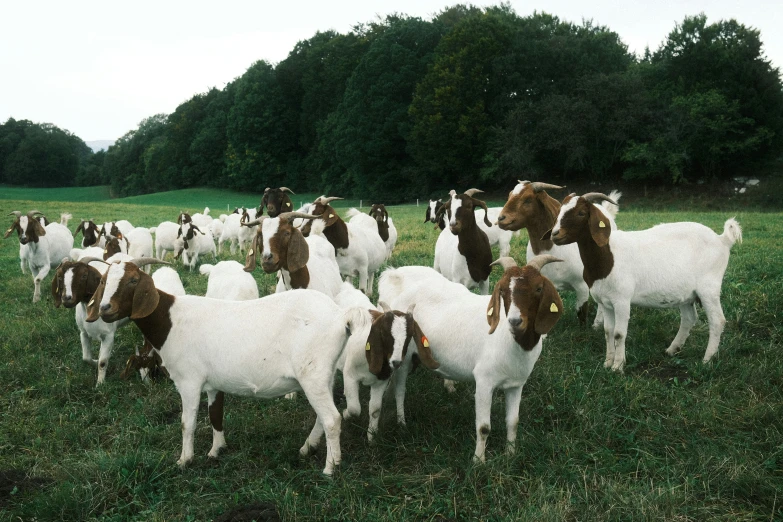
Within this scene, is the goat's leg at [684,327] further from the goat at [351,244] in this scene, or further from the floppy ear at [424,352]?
the goat at [351,244]

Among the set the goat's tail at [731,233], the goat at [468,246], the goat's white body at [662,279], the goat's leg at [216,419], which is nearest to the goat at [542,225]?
the goat's white body at [662,279]

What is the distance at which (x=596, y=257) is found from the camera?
605cm

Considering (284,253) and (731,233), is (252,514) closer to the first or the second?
(284,253)

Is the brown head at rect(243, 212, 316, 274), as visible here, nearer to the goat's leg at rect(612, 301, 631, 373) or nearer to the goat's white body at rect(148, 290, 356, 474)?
the goat's white body at rect(148, 290, 356, 474)

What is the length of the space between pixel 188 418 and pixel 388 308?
1.85m

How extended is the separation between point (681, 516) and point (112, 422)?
479cm

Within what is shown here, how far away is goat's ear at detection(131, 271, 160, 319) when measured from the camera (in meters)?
4.55

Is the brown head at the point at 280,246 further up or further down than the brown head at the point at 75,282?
further up

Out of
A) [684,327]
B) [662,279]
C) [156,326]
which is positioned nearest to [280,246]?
[156,326]

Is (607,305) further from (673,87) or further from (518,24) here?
(518,24)

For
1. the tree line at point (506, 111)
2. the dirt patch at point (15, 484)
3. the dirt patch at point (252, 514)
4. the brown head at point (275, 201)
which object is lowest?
the dirt patch at point (15, 484)

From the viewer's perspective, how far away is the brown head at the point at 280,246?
6160 mm

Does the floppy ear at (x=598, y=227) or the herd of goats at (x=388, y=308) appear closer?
the herd of goats at (x=388, y=308)

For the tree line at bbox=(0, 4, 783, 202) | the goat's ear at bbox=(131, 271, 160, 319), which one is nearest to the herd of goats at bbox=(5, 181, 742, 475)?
the goat's ear at bbox=(131, 271, 160, 319)
